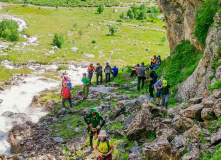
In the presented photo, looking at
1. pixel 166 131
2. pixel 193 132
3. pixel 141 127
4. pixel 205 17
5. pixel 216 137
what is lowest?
pixel 141 127

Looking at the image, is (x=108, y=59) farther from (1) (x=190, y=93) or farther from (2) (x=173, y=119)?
(2) (x=173, y=119)

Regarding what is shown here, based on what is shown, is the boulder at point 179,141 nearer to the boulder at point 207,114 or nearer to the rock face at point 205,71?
the boulder at point 207,114

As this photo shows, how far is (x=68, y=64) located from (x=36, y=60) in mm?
5063

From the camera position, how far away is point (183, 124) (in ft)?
39.8

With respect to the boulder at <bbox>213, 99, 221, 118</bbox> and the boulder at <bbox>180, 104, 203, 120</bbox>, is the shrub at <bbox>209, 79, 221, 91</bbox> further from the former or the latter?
the boulder at <bbox>213, 99, 221, 118</bbox>

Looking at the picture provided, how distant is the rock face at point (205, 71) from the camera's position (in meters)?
15.6

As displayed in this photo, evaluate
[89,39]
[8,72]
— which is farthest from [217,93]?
[89,39]

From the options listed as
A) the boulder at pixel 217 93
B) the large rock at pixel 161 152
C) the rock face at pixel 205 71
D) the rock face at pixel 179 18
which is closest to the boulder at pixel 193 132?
the large rock at pixel 161 152

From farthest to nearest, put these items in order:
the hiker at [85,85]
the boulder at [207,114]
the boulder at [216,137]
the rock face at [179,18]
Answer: the rock face at [179,18]
the hiker at [85,85]
the boulder at [207,114]
the boulder at [216,137]

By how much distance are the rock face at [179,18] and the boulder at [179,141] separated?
13.3 meters

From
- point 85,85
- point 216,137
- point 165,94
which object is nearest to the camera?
point 216,137

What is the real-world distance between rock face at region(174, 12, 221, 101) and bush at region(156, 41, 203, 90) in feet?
6.66

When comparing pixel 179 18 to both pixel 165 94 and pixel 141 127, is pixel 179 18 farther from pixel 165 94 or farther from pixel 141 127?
pixel 141 127

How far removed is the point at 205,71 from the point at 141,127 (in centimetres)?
634
